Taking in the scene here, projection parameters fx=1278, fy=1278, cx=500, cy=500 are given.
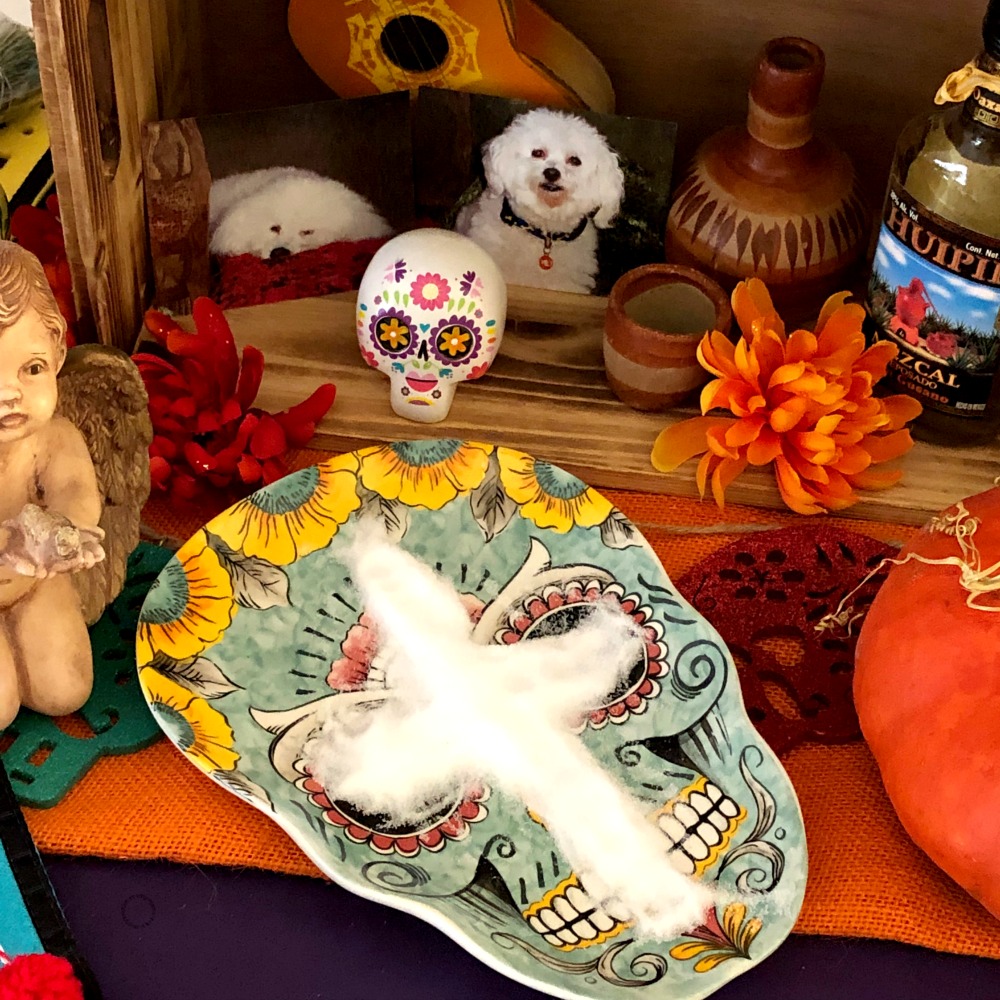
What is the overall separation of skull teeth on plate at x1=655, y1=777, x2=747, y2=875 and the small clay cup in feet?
0.68

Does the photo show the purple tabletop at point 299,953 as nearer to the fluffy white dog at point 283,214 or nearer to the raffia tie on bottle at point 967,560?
the raffia tie on bottle at point 967,560

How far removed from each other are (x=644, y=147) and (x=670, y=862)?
1.16 ft

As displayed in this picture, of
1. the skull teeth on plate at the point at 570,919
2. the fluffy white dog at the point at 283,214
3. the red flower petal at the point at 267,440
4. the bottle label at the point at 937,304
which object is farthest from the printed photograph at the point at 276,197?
the skull teeth on plate at the point at 570,919

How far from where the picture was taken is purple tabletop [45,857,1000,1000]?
449 millimetres

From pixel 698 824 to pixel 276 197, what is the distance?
14.9 inches

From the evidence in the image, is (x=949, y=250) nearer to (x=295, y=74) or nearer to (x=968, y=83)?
(x=968, y=83)

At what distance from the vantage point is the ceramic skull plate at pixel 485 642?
0.45 metres

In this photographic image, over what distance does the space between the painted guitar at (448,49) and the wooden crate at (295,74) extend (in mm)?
30

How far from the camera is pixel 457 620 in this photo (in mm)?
550

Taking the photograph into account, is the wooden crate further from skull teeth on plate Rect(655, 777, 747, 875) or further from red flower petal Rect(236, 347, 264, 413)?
skull teeth on plate Rect(655, 777, 747, 875)

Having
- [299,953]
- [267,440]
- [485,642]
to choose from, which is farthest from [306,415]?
[299,953]

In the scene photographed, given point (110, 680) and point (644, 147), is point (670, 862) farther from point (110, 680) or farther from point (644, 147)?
point (644, 147)

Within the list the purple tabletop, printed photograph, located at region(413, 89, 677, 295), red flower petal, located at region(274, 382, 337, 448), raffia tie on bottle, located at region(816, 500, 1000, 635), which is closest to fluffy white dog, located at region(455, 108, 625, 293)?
printed photograph, located at region(413, 89, 677, 295)

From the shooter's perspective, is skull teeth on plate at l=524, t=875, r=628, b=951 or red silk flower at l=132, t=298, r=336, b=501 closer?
skull teeth on plate at l=524, t=875, r=628, b=951
